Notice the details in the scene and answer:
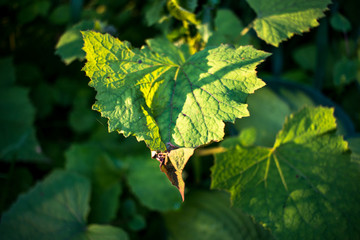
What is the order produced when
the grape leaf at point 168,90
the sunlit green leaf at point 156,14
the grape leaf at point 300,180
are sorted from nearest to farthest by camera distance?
the grape leaf at point 168,90 < the grape leaf at point 300,180 < the sunlit green leaf at point 156,14

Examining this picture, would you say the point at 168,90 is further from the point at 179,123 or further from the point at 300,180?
the point at 300,180

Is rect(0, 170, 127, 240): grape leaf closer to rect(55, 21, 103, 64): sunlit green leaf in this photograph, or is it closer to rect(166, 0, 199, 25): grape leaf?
rect(55, 21, 103, 64): sunlit green leaf

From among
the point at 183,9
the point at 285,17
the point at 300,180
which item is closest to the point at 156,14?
the point at 183,9

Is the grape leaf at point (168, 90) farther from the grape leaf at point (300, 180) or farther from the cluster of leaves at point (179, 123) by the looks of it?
the grape leaf at point (300, 180)

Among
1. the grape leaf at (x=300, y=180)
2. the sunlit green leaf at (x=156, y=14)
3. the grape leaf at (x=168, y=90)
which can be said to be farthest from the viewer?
the sunlit green leaf at (x=156, y=14)

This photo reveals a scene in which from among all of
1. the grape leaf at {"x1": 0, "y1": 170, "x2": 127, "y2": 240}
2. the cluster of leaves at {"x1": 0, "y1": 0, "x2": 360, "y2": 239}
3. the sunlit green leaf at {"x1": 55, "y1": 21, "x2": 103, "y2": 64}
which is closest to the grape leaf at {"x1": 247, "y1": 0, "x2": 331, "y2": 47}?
the cluster of leaves at {"x1": 0, "y1": 0, "x2": 360, "y2": 239}

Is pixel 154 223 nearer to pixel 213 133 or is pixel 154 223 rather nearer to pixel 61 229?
pixel 61 229

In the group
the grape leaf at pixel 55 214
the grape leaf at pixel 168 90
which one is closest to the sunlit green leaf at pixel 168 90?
the grape leaf at pixel 168 90
